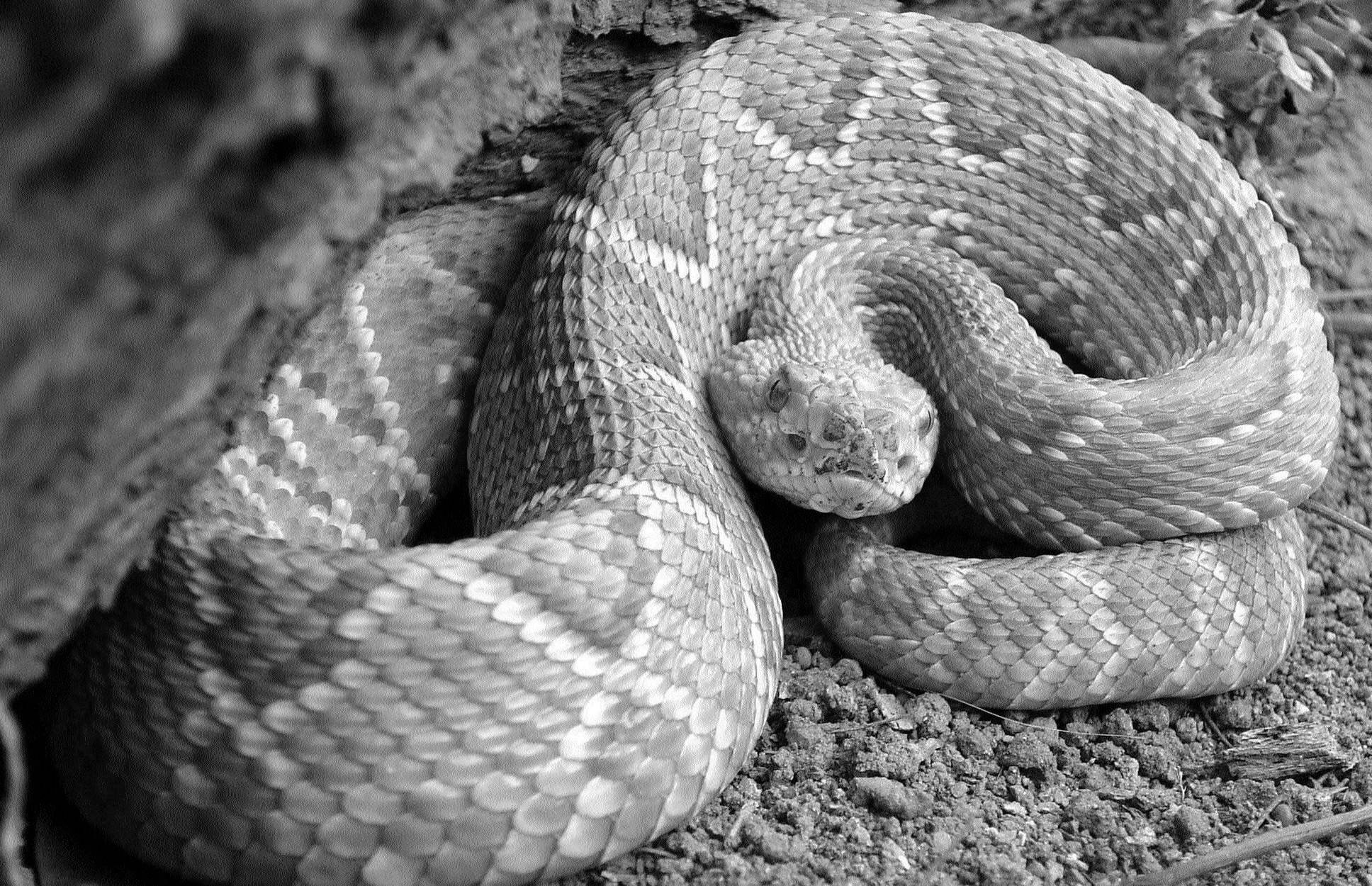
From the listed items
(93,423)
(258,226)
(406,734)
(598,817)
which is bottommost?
(598,817)

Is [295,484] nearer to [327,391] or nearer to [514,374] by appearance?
[327,391]

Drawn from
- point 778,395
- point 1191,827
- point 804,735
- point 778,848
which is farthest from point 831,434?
point 1191,827

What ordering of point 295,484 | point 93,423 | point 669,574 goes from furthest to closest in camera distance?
point 295,484
point 669,574
point 93,423

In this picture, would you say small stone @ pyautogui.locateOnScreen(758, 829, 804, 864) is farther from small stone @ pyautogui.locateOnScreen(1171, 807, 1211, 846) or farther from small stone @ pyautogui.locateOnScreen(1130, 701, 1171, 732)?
small stone @ pyautogui.locateOnScreen(1130, 701, 1171, 732)

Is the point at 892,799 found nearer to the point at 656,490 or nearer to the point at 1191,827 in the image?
the point at 1191,827

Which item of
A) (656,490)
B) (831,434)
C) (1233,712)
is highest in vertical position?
(656,490)

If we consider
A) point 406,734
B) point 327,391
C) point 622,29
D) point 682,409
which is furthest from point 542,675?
point 622,29
